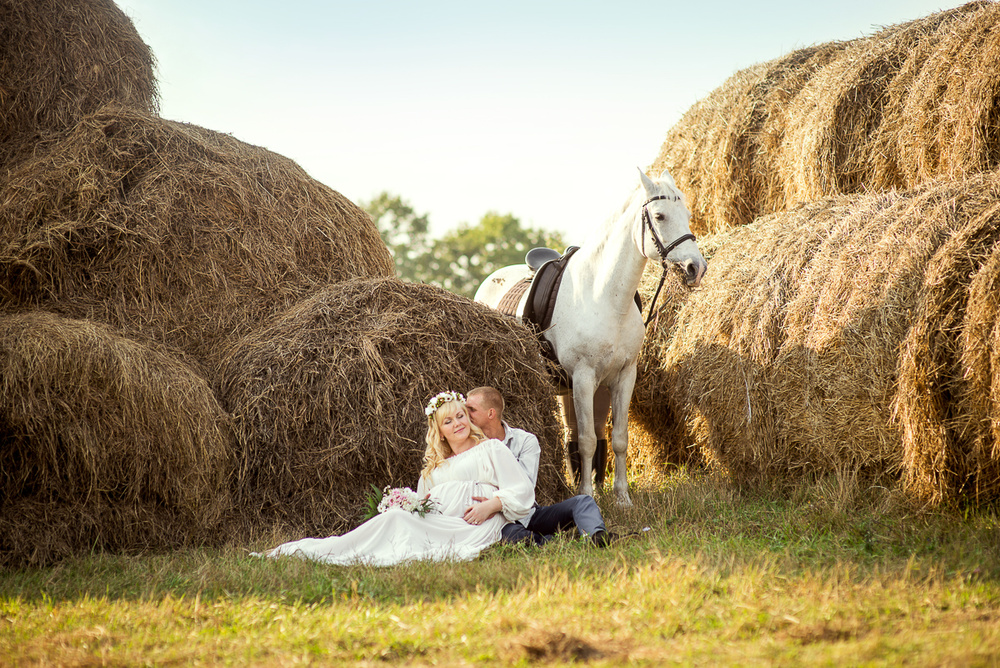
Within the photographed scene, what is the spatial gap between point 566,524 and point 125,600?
2.51m

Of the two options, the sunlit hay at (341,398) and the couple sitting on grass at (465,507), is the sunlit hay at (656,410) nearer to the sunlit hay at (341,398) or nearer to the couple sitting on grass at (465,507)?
the sunlit hay at (341,398)

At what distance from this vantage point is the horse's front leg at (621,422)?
20.1 feet

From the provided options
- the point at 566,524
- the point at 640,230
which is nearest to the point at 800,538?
the point at 566,524

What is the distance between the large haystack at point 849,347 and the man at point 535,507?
177 cm

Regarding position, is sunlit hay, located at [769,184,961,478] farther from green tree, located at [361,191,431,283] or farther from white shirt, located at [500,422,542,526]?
green tree, located at [361,191,431,283]

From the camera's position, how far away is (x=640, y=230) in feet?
19.2

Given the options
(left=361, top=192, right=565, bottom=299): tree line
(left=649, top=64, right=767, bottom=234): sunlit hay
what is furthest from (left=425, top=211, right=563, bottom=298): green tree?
(left=649, top=64, right=767, bottom=234): sunlit hay

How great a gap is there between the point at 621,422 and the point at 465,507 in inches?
81.5

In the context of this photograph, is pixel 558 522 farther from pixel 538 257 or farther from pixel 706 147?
pixel 706 147

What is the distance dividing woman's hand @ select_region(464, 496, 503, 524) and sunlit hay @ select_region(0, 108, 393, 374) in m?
2.38

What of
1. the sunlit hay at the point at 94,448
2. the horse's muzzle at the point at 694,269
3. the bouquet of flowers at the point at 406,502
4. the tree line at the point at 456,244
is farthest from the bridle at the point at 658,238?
the tree line at the point at 456,244

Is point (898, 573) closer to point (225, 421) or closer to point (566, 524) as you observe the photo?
point (566, 524)

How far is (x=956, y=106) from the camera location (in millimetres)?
5832

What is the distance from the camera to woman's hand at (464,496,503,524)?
179 inches
